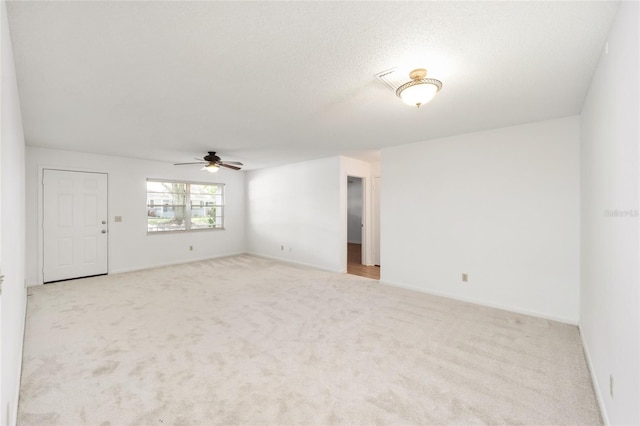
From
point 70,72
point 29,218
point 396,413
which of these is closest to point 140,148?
point 29,218

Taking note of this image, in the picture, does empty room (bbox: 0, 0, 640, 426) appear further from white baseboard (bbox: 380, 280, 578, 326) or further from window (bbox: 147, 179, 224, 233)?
window (bbox: 147, 179, 224, 233)

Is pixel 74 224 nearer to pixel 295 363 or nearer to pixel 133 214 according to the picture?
pixel 133 214

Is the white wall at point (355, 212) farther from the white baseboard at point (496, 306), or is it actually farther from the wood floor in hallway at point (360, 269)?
the white baseboard at point (496, 306)

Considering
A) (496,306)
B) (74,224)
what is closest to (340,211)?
(496,306)

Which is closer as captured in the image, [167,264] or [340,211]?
[340,211]

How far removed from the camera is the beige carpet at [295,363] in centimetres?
187

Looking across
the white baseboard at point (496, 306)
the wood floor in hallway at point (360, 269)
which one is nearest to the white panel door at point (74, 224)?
the wood floor in hallway at point (360, 269)

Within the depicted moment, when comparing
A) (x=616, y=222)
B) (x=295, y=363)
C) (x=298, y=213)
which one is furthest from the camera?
(x=298, y=213)

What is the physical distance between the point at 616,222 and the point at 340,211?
14.0 feet

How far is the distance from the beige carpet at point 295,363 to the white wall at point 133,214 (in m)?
1.63

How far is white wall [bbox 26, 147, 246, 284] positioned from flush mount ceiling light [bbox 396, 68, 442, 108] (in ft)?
19.3

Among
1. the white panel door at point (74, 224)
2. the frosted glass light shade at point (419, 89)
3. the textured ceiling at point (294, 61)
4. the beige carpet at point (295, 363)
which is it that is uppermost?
the textured ceiling at point (294, 61)

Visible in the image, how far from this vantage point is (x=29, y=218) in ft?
15.6

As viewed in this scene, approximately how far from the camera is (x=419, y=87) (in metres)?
2.10
